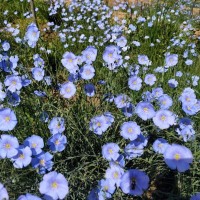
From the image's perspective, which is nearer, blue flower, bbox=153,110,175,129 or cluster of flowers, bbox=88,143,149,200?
cluster of flowers, bbox=88,143,149,200

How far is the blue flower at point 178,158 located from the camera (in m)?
2.08

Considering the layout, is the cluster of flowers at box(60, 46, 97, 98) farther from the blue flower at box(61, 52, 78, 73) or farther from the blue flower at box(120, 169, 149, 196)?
the blue flower at box(120, 169, 149, 196)

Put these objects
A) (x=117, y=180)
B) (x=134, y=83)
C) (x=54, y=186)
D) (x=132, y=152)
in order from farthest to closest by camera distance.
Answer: (x=134, y=83)
(x=132, y=152)
(x=117, y=180)
(x=54, y=186)

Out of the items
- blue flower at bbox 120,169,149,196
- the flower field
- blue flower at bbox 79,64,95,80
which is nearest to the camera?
blue flower at bbox 120,169,149,196

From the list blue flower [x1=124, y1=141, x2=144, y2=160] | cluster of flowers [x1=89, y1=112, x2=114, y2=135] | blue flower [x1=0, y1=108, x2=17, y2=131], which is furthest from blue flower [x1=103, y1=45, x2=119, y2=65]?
blue flower [x1=0, y1=108, x2=17, y2=131]

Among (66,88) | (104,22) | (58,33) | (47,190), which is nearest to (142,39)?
(104,22)

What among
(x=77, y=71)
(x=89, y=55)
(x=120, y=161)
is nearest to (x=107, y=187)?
(x=120, y=161)

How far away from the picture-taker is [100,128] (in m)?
2.71

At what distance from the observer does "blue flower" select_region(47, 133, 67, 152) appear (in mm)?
2488

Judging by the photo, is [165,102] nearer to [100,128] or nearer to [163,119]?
[163,119]

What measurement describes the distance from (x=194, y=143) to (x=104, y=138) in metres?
0.75

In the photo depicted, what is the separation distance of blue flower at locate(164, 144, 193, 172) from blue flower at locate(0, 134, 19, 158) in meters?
0.96

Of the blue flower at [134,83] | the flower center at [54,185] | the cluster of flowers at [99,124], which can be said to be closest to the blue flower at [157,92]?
the blue flower at [134,83]

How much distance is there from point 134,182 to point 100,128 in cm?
67
